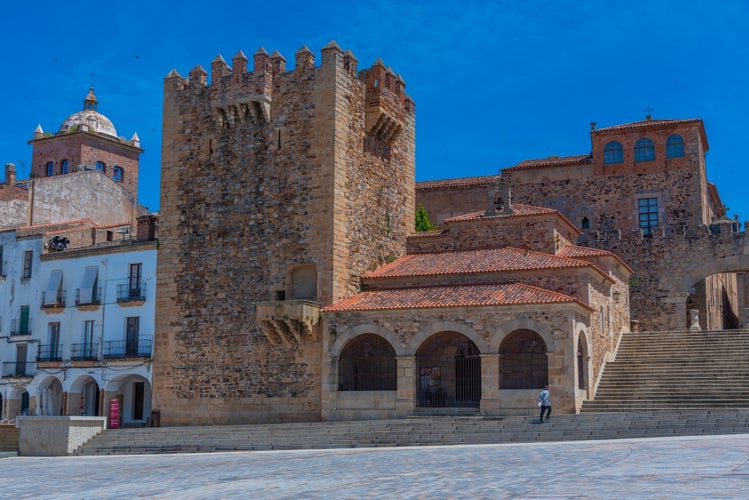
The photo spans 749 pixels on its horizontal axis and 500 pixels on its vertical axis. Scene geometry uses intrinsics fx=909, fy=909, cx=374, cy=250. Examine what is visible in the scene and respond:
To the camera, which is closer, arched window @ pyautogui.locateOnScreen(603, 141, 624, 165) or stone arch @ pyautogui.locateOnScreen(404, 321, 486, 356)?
stone arch @ pyautogui.locateOnScreen(404, 321, 486, 356)

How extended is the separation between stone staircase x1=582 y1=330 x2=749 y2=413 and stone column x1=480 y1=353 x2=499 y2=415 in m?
2.47

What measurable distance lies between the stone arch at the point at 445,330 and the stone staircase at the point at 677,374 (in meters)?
3.24

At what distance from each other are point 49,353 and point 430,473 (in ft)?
91.1

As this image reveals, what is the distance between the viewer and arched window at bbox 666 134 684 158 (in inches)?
1503

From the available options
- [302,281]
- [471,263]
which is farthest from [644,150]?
[302,281]

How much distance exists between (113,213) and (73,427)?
22.8 meters

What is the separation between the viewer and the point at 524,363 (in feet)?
87.0

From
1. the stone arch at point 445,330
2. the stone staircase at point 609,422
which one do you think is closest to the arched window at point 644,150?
the stone staircase at point 609,422

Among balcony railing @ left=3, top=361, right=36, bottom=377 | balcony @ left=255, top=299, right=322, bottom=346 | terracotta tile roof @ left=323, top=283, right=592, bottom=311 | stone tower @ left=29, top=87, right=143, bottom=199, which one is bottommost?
balcony railing @ left=3, top=361, right=36, bottom=377

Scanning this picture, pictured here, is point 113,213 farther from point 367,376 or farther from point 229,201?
point 367,376

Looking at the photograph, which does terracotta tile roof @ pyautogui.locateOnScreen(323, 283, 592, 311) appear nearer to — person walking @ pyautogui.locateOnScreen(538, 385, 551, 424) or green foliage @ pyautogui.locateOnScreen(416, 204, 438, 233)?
person walking @ pyautogui.locateOnScreen(538, 385, 551, 424)

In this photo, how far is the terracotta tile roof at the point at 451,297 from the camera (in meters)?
24.3

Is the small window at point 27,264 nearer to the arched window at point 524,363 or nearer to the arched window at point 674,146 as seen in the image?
the arched window at point 524,363

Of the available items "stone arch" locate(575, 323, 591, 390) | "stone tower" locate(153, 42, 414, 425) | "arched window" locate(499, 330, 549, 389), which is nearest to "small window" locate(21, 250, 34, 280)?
"stone tower" locate(153, 42, 414, 425)
